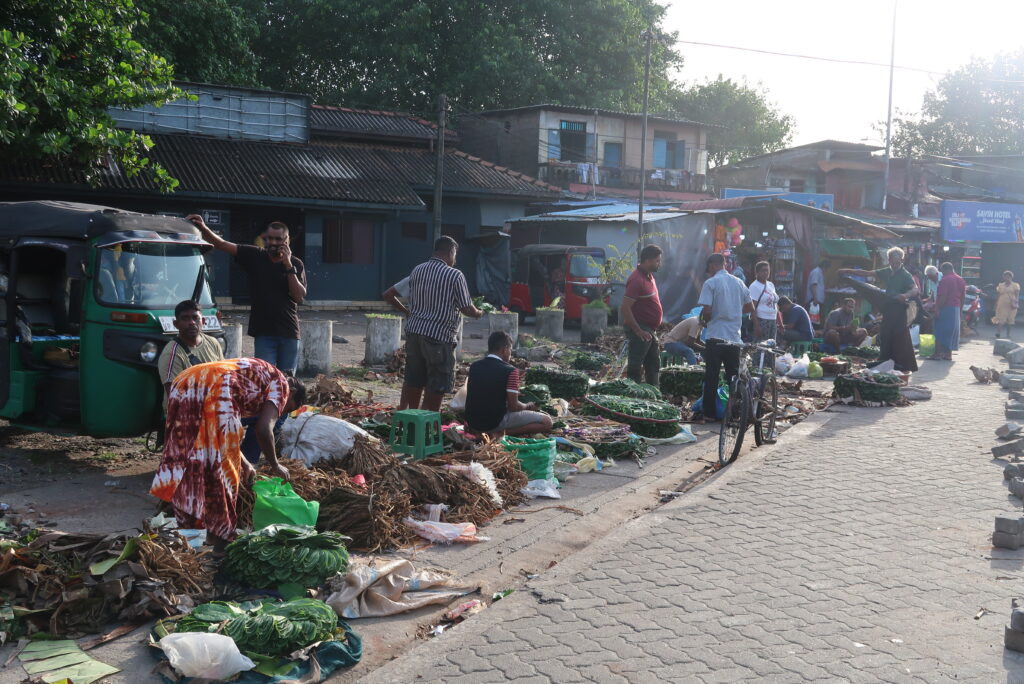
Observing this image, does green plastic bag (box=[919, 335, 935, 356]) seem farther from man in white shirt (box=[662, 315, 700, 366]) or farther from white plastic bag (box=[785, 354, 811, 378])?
man in white shirt (box=[662, 315, 700, 366])

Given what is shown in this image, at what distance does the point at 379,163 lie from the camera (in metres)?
28.7

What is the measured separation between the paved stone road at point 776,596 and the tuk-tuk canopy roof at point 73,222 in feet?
15.1

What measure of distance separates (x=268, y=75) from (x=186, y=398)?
115ft

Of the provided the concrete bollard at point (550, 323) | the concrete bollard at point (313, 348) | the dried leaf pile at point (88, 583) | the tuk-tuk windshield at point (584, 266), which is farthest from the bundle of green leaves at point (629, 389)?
the tuk-tuk windshield at point (584, 266)

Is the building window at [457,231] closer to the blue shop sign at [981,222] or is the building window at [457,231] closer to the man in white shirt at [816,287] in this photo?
the man in white shirt at [816,287]

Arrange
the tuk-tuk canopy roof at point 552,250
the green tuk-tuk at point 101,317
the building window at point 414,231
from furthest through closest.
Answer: the building window at point 414,231 → the tuk-tuk canopy roof at point 552,250 → the green tuk-tuk at point 101,317

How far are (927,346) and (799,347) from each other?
161 inches

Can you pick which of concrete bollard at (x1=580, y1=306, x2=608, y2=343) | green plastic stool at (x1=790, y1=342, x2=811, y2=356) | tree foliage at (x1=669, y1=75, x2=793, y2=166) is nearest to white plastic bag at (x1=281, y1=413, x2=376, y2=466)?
green plastic stool at (x1=790, y1=342, x2=811, y2=356)

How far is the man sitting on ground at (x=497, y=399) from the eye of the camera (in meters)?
8.26

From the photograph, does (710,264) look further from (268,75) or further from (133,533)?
(268,75)

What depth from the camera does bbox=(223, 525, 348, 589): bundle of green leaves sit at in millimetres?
5086

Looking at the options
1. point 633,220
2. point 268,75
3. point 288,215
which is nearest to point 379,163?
point 288,215

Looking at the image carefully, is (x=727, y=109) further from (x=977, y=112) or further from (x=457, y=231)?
(x=457, y=231)

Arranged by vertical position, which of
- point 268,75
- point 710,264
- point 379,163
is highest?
point 268,75
